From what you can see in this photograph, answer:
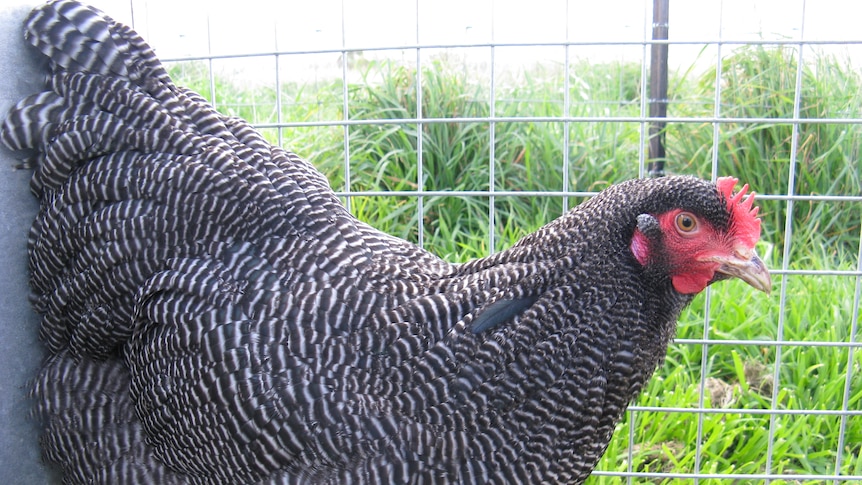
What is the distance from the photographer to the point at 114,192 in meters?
1.96

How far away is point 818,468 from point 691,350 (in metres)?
0.72

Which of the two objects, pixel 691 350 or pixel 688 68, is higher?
pixel 688 68

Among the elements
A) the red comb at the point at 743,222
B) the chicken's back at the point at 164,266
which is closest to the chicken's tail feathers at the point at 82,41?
the chicken's back at the point at 164,266

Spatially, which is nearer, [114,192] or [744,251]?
[744,251]

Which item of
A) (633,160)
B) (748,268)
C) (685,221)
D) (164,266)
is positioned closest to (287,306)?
(164,266)

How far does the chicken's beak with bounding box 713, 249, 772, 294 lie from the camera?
1603mm

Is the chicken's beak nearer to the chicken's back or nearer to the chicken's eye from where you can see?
the chicken's eye

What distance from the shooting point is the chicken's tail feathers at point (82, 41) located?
6.66 feet

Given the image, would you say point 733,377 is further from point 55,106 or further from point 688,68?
point 55,106

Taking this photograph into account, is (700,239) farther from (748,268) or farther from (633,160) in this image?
(633,160)

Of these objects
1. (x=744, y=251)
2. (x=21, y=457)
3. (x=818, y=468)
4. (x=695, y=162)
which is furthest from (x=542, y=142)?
(x=21, y=457)

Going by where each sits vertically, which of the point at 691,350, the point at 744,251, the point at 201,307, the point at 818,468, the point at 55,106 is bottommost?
the point at 818,468

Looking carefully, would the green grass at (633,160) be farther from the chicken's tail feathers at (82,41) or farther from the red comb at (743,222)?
the chicken's tail feathers at (82,41)

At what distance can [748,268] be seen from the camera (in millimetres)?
1611
